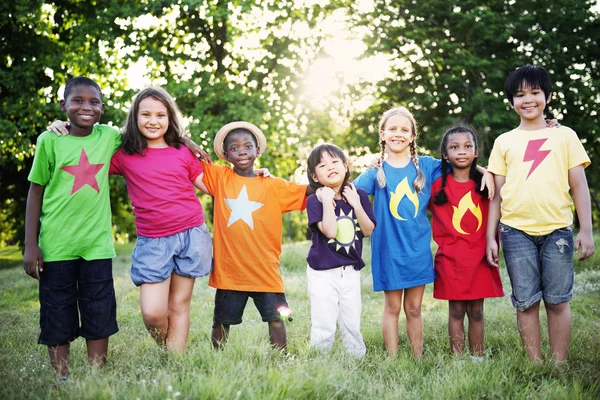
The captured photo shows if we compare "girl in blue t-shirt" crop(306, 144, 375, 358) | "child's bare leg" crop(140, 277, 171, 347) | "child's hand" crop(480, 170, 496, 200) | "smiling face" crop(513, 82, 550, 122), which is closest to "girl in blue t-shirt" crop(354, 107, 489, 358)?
"girl in blue t-shirt" crop(306, 144, 375, 358)

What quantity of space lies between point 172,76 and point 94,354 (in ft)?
32.8

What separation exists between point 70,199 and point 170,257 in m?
0.81

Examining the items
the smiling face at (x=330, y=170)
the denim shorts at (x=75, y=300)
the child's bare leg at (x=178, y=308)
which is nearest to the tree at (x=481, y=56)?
the smiling face at (x=330, y=170)

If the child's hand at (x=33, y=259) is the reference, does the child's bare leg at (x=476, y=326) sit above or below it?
below

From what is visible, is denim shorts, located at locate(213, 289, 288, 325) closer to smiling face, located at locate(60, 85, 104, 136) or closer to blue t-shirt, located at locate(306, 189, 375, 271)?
blue t-shirt, located at locate(306, 189, 375, 271)

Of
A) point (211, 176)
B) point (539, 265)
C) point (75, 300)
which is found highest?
point (211, 176)

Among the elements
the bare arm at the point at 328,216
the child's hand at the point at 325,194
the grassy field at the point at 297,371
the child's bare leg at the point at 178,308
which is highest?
the child's hand at the point at 325,194

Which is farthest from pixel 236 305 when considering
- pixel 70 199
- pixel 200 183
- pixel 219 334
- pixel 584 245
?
pixel 584 245

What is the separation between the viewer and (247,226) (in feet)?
13.2

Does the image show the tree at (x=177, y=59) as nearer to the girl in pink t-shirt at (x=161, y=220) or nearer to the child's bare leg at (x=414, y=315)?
the girl in pink t-shirt at (x=161, y=220)

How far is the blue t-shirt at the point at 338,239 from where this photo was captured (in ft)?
12.6

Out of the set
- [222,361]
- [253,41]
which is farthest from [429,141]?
[222,361]

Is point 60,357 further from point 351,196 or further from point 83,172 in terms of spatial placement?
point 351,196

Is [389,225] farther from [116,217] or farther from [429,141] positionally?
[116,217]
